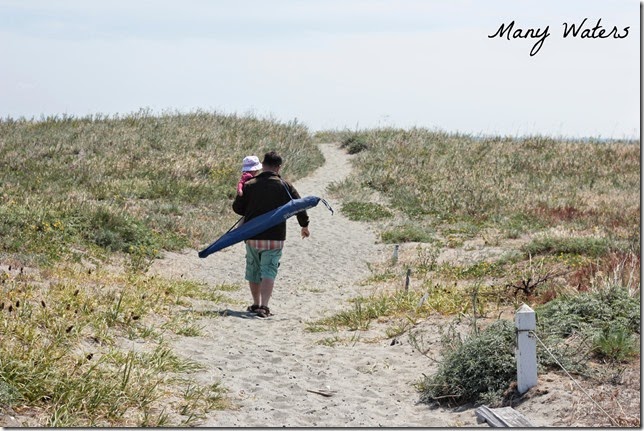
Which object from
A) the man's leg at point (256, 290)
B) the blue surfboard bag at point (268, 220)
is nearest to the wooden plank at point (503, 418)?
the blue surfboard bag at point (268, 220)

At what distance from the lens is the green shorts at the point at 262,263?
1049cm

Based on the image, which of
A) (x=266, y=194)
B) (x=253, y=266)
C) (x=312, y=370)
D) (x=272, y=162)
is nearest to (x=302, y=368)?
(x=312, y=370)

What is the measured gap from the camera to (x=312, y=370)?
7.86 meters

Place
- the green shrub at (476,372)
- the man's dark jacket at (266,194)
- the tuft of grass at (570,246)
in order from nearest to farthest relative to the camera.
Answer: the green shrub at (476,372), the man's dark jacket at (266,194), the tuft of grass at (570,246)

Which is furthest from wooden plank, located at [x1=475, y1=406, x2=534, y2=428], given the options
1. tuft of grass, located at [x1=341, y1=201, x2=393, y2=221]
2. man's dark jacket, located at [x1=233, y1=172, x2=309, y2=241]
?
tuft of grass, located at [x1=341, y1=201, x2=393, y2=221]

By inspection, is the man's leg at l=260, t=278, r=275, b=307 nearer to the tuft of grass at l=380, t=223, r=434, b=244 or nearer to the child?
the child

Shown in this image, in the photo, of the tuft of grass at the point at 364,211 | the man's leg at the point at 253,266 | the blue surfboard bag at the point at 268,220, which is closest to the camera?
the blue surfboard bag at the point at 268,220

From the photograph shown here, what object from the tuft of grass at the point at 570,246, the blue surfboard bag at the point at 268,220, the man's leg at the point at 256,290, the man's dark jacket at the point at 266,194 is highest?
the man's dark jacket at the point at 266,194

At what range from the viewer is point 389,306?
422 inches

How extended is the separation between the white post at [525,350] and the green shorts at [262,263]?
15.2 ft

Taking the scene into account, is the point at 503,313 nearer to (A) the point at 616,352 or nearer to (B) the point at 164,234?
(A) the point at 616,352

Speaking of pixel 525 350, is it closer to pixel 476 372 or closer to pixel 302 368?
pixel 476 372

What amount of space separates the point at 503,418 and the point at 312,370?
2560 millimetres

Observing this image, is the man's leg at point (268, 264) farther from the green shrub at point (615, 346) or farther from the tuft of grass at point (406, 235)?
the tuft of grass at point (406, 235)
